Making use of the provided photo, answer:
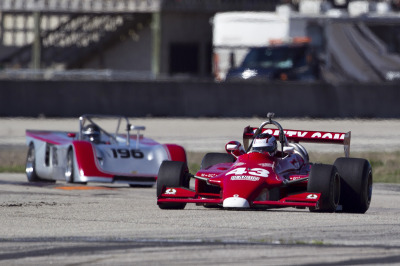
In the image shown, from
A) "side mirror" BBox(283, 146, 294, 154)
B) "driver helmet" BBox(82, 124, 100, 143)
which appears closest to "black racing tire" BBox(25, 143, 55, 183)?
"driver helmet" BBox(82, 124, 100, 143)

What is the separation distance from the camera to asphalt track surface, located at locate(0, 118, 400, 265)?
27.0 feet

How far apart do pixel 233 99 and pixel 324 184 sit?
20015mm

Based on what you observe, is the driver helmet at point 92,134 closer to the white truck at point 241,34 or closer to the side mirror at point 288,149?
the side mirror at point 288,149

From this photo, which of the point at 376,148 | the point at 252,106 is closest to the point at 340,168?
the point at 376,148

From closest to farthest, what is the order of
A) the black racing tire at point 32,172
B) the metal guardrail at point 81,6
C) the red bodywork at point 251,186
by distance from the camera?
the red bodywork at point 251,186 < the black racing tire at point 32,172 < the metal guardrail at point 81,6

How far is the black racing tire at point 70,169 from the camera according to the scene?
651 inches

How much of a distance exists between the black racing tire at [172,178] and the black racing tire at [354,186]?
166cm

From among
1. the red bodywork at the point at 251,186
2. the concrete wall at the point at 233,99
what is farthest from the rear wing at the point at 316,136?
the concrete wall at the point at 233,99

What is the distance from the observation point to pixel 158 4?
5478 centimetres

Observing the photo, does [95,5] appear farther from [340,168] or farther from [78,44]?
[340,168]

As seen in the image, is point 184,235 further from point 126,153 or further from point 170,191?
point 126,153

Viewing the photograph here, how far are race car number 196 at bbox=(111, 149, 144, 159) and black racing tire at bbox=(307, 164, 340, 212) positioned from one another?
5.27 metres

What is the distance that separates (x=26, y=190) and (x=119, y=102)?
16025mm

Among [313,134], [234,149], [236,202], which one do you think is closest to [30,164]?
[234,149]
